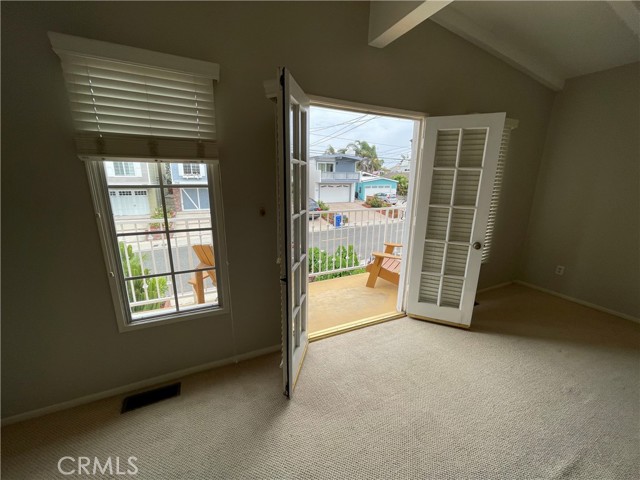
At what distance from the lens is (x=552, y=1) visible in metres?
1.84

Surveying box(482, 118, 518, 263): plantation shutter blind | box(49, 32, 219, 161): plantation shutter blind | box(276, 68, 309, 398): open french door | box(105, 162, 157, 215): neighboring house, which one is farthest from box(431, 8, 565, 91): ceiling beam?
box(105, 162, 157, 215): neighboring house

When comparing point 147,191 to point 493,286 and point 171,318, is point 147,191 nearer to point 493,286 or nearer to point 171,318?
point 171,318

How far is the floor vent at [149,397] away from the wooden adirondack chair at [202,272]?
1.96ft

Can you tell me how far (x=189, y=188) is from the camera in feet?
5.33

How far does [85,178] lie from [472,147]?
9.20 feet

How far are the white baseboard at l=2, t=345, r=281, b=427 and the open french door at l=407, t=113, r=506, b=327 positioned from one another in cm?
160

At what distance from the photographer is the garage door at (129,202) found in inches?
58.2

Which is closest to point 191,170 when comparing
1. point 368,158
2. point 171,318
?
point 171,318

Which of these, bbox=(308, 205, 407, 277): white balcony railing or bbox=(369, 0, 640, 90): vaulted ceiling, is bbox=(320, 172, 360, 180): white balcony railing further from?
bbox=(369, 0, 640, 90): vaulted ceiling

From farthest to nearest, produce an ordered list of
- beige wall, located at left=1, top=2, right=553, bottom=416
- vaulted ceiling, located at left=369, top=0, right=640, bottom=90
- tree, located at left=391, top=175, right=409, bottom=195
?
tree, located at left=391, top=175, right=409, bottom=195 → vaulted ceiling, located at left=369, top=0, right=640, bottom=90 → beige wall, located at left=1, top=2, right=553, bottom=416

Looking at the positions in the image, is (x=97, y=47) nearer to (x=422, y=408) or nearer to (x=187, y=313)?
(x=187, y=313)

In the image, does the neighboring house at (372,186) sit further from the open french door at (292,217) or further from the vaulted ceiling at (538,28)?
the open french door at (292,217)

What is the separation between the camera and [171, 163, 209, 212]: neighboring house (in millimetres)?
1582

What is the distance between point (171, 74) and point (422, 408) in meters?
2.51
